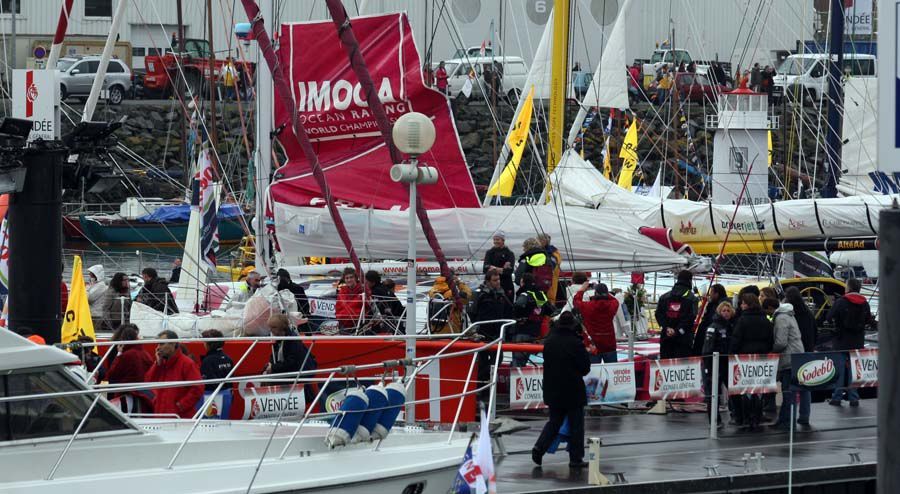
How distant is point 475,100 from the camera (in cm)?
5144

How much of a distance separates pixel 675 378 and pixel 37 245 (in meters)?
6.13

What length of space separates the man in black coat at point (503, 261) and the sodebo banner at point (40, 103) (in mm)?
5973

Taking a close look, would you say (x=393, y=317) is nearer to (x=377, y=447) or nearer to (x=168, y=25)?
(x=377, y=447)

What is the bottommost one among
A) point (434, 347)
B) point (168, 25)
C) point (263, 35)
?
point (434, 347)

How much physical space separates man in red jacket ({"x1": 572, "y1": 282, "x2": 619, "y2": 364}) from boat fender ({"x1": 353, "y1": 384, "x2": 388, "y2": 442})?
223 inches

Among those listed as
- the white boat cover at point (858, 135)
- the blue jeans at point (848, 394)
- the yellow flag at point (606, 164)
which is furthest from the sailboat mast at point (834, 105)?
the blue jeans at point (848, 394)

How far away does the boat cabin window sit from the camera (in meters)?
8.73

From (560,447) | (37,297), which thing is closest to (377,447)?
(37,297)

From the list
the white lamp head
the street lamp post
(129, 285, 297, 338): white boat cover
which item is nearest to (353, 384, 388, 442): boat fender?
the street lamp post

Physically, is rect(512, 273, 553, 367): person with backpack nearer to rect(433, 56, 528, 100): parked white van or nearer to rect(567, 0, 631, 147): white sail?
rect(567, 0, 631, 147): white sail

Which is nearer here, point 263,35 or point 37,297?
point 37,297

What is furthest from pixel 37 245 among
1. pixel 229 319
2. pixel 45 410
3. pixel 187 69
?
pixel 187 69

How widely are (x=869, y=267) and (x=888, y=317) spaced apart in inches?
905

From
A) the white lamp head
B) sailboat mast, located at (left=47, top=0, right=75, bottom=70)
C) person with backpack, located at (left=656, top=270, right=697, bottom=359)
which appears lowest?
person with backpack, located at (left=656, top=270, right=697, bottom=359)
